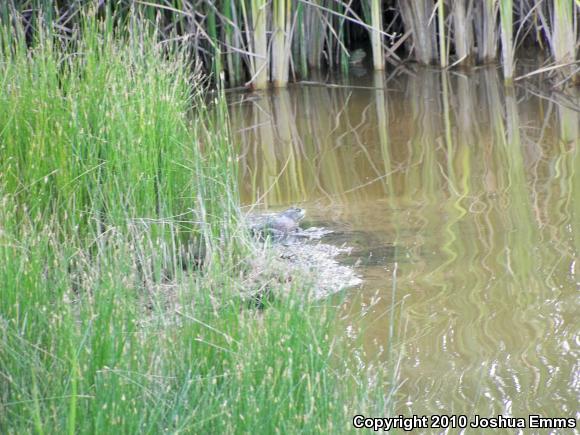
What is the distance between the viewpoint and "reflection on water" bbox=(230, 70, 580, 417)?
8.47 feet

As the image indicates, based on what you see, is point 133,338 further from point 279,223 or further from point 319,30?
point 319,30

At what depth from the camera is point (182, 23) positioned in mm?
6570

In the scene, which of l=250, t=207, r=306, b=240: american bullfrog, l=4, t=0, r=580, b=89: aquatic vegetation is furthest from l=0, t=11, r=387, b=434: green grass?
l=4, t=0, r=580, b=89: aquatic vegetation

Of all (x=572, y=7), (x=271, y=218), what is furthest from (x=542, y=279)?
(x=572, y=7)

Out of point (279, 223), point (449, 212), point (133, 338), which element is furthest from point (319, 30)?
point (133, 338)

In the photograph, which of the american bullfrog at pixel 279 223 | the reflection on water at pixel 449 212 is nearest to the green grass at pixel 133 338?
the reflection on water at pixel 449 212

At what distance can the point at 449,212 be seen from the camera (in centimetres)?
389

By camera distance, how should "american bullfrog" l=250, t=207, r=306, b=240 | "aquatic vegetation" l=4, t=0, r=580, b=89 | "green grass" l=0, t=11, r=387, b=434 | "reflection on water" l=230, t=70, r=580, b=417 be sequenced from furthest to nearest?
"aquatic vegetation" l=4, t=0, r=580, b=89 → "american bullfrog" l=250, t=207, r=306, b=240 → "reflection on water" l=230, t=70, r=580, b=417 → "green grass" l=0, t=11, r=387, b=434

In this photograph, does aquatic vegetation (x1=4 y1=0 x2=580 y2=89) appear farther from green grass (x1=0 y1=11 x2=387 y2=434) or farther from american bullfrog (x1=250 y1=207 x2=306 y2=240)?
green grass (x1=0 y1=11 x2=387 y2=434)

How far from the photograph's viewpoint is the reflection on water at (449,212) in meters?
2.58

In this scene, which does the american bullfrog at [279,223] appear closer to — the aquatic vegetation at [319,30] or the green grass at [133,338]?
the green grass at [133,338]

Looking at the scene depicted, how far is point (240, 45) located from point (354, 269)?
386 cm

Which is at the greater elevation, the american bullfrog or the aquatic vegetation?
the aquatic vegetation

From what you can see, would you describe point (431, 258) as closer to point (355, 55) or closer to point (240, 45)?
point (240, 45)
